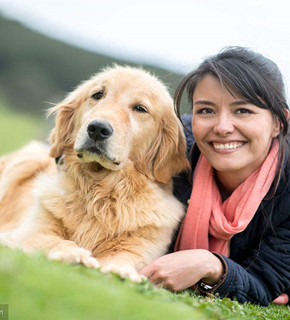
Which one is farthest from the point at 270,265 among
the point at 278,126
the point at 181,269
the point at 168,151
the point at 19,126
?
the point at 19,126

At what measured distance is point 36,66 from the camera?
24.5 metres

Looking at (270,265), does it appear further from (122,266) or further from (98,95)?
(98,95)

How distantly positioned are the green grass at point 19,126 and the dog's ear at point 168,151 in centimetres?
1374

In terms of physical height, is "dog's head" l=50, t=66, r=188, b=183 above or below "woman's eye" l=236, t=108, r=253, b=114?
below

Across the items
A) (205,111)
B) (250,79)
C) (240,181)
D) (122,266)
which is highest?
(250,79)

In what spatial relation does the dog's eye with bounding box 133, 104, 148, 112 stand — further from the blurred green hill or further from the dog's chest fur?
the blurred green hill

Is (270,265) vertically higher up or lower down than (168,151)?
lower down

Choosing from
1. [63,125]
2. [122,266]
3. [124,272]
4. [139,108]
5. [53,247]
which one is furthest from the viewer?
[63,125]

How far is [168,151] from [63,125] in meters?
0.95

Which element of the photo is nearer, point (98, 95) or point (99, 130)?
point (99, 130)

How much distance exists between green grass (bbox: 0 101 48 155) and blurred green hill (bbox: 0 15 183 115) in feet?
1.38

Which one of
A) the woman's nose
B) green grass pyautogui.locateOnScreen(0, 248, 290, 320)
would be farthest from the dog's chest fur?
green grass pyautogui.locateOnScreen(0, 248, 290, 320)

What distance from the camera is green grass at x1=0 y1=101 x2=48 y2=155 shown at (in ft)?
60.6

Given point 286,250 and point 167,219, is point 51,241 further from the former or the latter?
point 286,250
